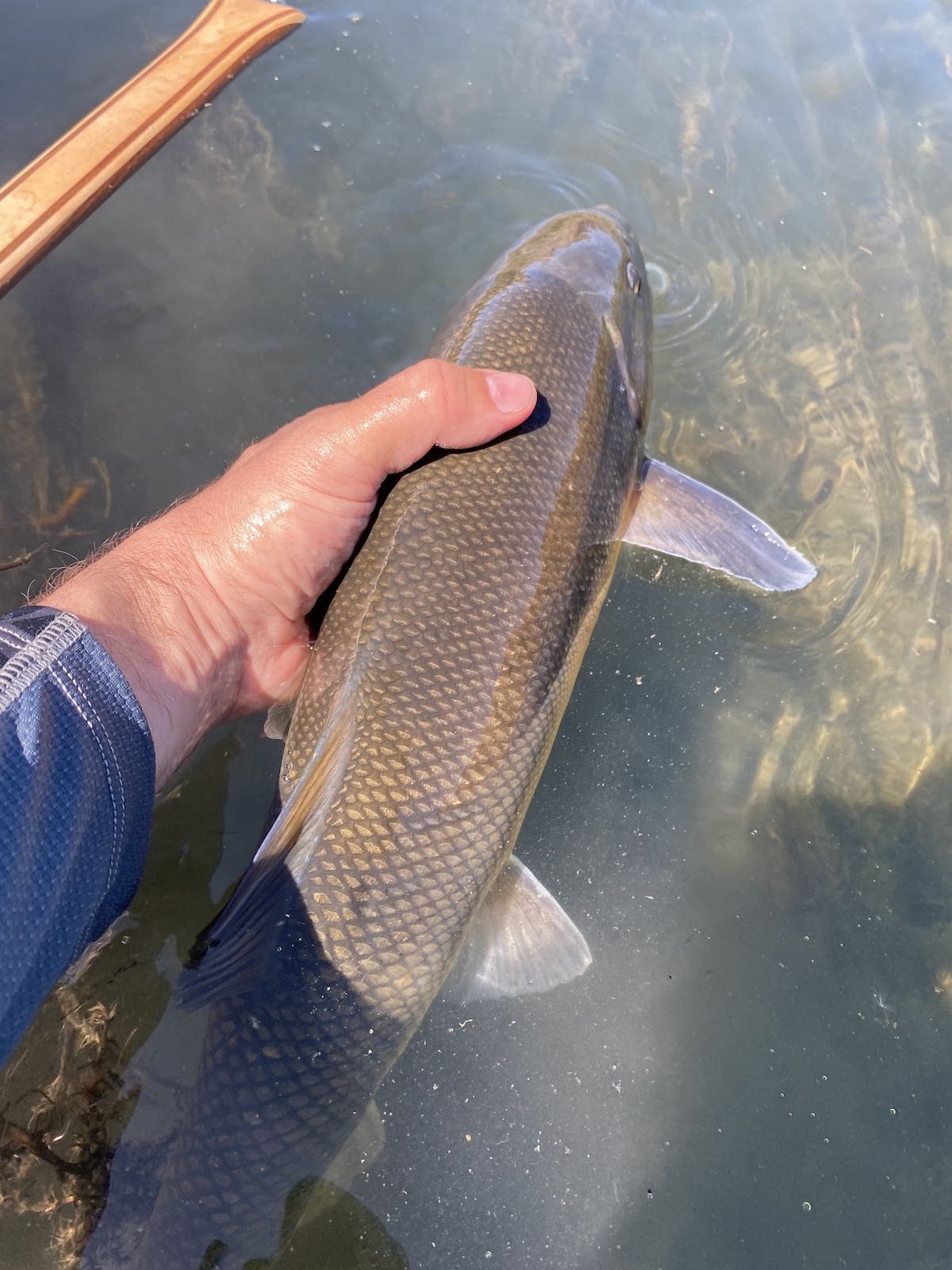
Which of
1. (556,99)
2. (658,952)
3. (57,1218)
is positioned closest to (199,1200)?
(57,1218)

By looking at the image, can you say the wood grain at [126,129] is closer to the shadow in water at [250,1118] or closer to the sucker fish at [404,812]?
the sucker fish at [404,812]

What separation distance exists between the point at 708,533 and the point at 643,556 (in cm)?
47

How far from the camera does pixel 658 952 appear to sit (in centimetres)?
276

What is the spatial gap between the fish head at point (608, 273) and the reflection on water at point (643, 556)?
1.77 ft

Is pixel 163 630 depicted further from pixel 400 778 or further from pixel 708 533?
pixel 708 533

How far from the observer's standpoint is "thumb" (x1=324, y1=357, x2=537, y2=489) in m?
2.23

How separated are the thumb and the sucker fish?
73 millimetres

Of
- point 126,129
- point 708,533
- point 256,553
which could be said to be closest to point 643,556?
point 708,533

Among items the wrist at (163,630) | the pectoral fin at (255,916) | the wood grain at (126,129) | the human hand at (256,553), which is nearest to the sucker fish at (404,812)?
the pectoral fin at (255,916)

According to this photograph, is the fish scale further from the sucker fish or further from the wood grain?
the wood grain

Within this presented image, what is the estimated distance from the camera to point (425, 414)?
87.9 inches

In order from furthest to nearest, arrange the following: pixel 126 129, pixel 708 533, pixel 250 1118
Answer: pixel 126 129
pixel 708 533
pixel 250 1118

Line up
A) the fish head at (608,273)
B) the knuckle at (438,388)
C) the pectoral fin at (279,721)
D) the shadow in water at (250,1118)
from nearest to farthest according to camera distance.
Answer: the shadow in water at (250,1118) → the knuckle at (438,388) → the pectoral fin at (279,721) → the fish head at (608,273)

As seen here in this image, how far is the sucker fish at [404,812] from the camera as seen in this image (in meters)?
1.83
